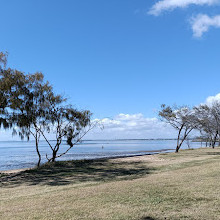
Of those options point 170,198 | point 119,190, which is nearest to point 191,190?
point 170,198

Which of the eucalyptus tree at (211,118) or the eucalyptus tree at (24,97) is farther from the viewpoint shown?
the eucalyptus tree at (211,118)

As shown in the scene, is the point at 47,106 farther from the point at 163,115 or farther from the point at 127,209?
the point at 163,115

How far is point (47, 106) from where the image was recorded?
22.2m

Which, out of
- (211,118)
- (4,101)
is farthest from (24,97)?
(211,118)

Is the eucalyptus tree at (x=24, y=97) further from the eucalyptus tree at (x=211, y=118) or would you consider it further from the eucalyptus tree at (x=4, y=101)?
the eucalyptus tree at (x=211, y=118)

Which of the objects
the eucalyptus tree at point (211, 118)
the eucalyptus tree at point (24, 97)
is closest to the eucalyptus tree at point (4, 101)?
the eucalyptus tree at point (24, 97)

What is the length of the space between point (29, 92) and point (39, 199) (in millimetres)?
12580

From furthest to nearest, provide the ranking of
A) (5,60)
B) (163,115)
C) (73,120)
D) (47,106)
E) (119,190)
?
(163,115) < (73,120) < (47,106) < (5,60) < (119,190)

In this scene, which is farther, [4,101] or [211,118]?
[211,118]

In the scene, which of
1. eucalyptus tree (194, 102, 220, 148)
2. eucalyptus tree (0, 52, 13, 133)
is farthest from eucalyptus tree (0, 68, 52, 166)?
eucalyptus tree (194, 102, 220, 148)

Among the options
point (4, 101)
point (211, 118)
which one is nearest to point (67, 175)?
point (4, 101)

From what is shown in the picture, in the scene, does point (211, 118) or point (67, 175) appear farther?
point (211, 118)

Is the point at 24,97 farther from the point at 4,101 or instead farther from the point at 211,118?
the point at 211,118

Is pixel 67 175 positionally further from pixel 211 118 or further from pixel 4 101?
pixel 211 118
